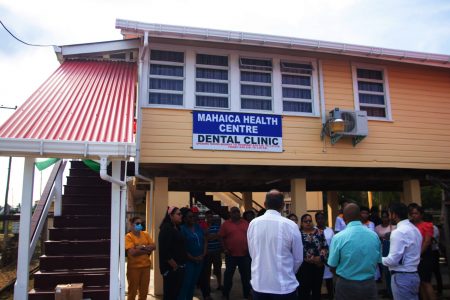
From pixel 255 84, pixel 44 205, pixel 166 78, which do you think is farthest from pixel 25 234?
pixel 255 84

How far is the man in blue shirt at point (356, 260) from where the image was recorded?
13.5 feet

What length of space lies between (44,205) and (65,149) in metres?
3.35

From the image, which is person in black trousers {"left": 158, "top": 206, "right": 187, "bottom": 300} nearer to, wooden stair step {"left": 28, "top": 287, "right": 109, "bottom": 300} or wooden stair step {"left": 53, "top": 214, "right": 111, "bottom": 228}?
wooden stair step {"left": 28, "top": 287, "right": 109, "bottom": 300}

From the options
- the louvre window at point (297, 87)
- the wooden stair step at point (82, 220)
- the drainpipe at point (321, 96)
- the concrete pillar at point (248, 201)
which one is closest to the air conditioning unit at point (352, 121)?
the drainpipe at point (321, 96)

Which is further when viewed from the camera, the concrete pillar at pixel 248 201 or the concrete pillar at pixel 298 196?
the concrete pillar at pixel 248 201

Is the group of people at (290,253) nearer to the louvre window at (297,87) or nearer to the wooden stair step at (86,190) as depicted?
the wooden stair step at (86,190)

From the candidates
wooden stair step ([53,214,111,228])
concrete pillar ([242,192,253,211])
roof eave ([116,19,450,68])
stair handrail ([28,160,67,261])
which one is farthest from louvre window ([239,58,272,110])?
concrete pillar ([242,192,253,211])

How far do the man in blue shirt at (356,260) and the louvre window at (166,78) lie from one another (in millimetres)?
5197

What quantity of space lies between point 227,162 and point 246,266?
2132 mm

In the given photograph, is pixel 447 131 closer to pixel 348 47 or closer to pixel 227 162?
pixel 348 47

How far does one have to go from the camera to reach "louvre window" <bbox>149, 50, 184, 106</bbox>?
8.47 meters

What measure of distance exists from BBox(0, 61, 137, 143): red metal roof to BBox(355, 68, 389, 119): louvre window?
542cm

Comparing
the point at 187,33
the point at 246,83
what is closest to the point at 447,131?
the point at 246,83

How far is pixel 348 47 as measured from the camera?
8.98m
